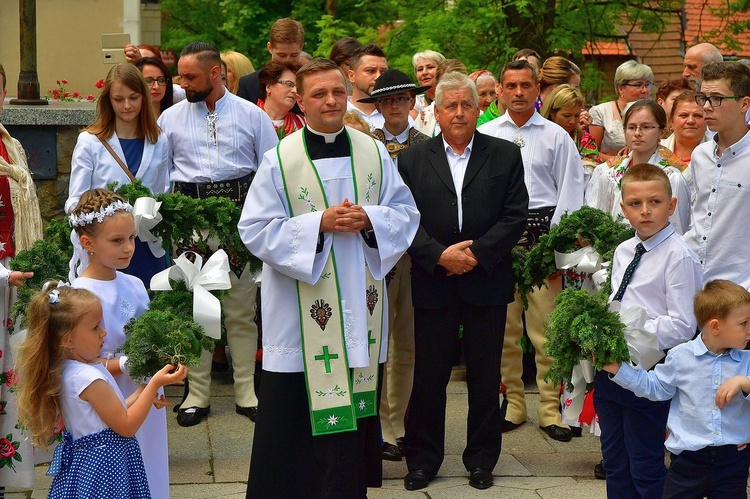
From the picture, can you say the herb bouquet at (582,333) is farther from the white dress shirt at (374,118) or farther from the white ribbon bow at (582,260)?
the white dress shirt at (374,118)

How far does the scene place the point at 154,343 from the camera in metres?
4.60

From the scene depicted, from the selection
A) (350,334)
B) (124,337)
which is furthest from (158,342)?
(350,334)

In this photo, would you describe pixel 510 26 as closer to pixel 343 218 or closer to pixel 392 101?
pixel 392 101

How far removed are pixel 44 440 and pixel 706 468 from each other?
2793 millimetres

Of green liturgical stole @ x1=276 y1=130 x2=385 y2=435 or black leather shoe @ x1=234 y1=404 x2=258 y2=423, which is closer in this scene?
green liturgical stole @ x1=276 y1=130 x2=385 y2=435

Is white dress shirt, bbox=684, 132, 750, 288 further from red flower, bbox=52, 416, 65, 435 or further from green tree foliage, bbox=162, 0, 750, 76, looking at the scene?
green tree foliage, bbox=162, 0, 750, 76

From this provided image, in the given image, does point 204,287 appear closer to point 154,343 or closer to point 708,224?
point 154,343

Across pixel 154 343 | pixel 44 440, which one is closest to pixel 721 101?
pixel 154 343

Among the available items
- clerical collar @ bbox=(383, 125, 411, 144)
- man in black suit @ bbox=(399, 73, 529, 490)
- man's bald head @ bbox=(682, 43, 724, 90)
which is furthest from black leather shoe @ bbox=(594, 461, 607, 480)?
man's bald head @ bbox=(682, 43, 724, 90)

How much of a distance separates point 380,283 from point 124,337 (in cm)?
135

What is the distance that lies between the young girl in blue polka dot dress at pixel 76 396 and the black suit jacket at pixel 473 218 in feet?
6.73

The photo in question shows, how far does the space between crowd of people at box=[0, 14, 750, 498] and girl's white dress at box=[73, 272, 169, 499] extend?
0.04 ft

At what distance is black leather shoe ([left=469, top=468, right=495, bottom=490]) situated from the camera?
20.1ft

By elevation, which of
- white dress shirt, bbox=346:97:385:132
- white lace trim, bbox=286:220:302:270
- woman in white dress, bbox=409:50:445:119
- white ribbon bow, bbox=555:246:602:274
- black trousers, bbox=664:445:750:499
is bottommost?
black trousers, bbox=664:445:750:499
